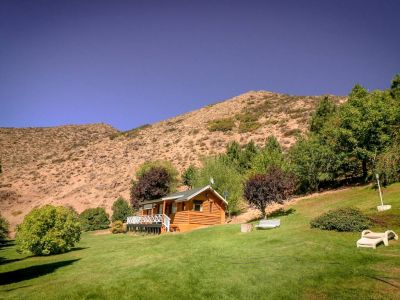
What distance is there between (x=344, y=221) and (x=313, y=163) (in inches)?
791

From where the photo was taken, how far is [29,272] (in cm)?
Result: 1817

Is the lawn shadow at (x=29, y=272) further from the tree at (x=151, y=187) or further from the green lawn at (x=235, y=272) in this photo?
the tree at (x=151, y=187)

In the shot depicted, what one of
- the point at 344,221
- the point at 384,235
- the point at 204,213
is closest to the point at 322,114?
the point at 204,213

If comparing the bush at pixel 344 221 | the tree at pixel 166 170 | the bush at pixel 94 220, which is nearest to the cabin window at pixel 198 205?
the tree at pixel 166 170

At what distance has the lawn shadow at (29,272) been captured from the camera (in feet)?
53.9

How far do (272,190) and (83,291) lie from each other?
21.1 metres

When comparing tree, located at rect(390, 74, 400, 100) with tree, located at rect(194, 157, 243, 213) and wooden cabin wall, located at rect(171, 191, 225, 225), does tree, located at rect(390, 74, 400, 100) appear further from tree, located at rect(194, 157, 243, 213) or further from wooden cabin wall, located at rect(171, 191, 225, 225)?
wooden cabin wall, located at rect(171, 191, 225, 225)

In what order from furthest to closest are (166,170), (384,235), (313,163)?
(166,170)
(313,163)
(384,235)

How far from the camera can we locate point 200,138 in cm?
8350

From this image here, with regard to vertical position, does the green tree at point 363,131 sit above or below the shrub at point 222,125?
below

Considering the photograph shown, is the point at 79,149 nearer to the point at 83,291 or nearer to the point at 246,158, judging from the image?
the point at 246,158

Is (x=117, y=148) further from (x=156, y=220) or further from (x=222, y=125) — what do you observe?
(x=156, y=220)

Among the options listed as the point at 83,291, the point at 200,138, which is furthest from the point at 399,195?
the point at 200,138

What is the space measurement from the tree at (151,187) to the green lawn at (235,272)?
2651 cm
